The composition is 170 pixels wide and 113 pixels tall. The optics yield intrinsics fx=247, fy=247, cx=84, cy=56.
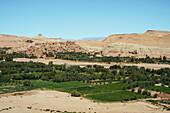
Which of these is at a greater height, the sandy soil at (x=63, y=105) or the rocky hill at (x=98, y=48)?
the rocky hill at (x=98, y=48)

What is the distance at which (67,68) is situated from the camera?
241 ft

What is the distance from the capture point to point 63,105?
3525cm

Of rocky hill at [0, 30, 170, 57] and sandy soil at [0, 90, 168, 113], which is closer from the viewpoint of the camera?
sandy soil at [0, 90, 168, 113]

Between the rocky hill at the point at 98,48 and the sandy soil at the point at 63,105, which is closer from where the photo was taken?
the sandy soil at the point at 63,105

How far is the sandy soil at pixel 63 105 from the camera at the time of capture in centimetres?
3200

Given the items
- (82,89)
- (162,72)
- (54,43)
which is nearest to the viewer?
(82,89)

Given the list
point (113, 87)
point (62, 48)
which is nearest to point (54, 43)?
point (62, 48)

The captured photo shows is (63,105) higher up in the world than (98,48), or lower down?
lower down

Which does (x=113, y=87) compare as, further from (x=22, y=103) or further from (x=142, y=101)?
(x=22, y=103)

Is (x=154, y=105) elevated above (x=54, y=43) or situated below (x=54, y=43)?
below

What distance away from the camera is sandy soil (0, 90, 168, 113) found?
32.0 m

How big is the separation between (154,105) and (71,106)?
39.1 ft

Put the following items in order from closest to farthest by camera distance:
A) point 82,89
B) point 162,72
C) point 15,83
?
point 82,89 → point 15,83 → point 162,72

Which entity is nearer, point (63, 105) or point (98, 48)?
point (63, 105)
